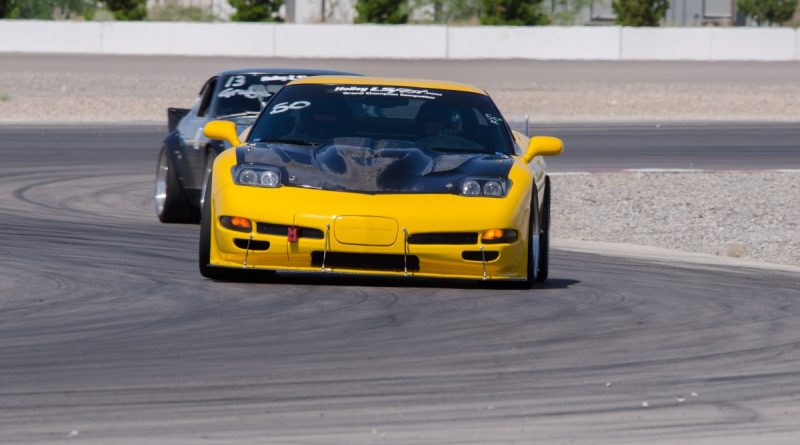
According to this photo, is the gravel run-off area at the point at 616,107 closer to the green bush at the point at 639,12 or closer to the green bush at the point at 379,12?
the green bush at the point at 379,12

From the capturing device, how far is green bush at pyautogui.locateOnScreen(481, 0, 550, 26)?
60.6 m

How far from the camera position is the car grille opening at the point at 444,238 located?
8.88 meters

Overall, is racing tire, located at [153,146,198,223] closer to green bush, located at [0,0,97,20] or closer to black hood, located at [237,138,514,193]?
black hood, located at [237,138,514,193]

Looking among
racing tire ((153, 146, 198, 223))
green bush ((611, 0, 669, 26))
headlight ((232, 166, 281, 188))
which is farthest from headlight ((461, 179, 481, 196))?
green bush ((611, 0, 669, 26))

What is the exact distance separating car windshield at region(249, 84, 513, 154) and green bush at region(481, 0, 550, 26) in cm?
5063

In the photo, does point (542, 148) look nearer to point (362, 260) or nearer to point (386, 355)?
point (362, 260)

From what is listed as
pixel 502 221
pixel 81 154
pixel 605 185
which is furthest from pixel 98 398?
pixel 81 154

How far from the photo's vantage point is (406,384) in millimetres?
6371

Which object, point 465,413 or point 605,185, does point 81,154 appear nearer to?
point 605,185

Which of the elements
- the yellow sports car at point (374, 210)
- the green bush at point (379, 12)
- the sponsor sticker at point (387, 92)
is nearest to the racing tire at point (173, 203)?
the sponsor sticker at point (387, 92)

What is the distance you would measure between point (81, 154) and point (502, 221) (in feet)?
42.4

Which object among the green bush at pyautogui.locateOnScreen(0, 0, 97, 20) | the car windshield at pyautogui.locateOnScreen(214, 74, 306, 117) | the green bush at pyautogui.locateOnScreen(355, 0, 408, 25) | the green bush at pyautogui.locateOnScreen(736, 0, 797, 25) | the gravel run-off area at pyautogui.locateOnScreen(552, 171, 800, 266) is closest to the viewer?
the gravel run-off area at pyautogui.locateOnScreen(552, 171, 800, 266)

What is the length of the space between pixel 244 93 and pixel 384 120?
3462mm

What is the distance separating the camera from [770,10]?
8194 centimetres
